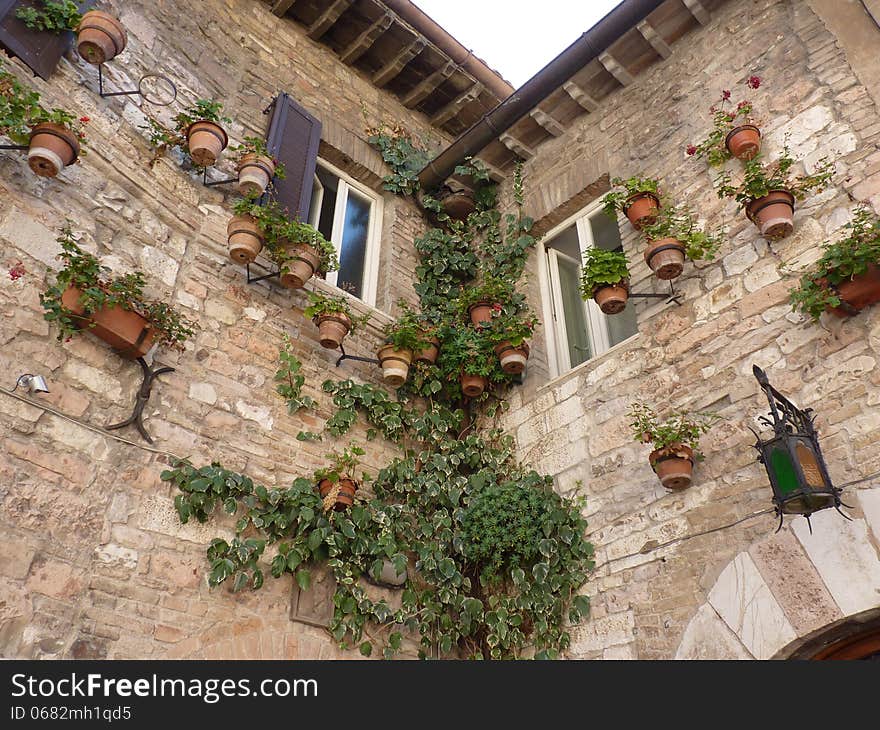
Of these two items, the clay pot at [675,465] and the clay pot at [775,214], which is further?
the clay pot at [775,214]

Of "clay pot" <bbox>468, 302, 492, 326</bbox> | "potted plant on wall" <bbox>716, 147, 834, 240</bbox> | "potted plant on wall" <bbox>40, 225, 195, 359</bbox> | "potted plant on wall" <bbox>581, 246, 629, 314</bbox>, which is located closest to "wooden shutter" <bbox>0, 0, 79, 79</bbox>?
"potted plant on wall" <bbox>40, 225, 195, 359</bbox>

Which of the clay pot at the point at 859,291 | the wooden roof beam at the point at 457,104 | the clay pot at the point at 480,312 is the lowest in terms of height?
the clay pot at the point at 859,291

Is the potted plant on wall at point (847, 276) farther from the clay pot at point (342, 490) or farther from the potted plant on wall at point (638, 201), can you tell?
the clay pot at point (342, 490)

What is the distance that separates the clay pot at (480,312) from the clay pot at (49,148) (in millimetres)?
2818

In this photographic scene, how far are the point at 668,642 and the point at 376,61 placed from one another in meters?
5.63

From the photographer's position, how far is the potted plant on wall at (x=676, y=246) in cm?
456

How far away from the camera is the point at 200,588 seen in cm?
380

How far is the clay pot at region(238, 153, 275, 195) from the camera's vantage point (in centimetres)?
502

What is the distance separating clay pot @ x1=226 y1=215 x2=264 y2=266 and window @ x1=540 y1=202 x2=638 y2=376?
7.26ft

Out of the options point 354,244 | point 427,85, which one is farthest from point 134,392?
point 427,85

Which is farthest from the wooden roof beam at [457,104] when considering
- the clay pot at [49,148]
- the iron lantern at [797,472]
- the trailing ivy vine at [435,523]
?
the iron lantern at [797,472]

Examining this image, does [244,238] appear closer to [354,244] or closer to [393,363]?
[393,363]

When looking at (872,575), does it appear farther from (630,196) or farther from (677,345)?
(630,196)
